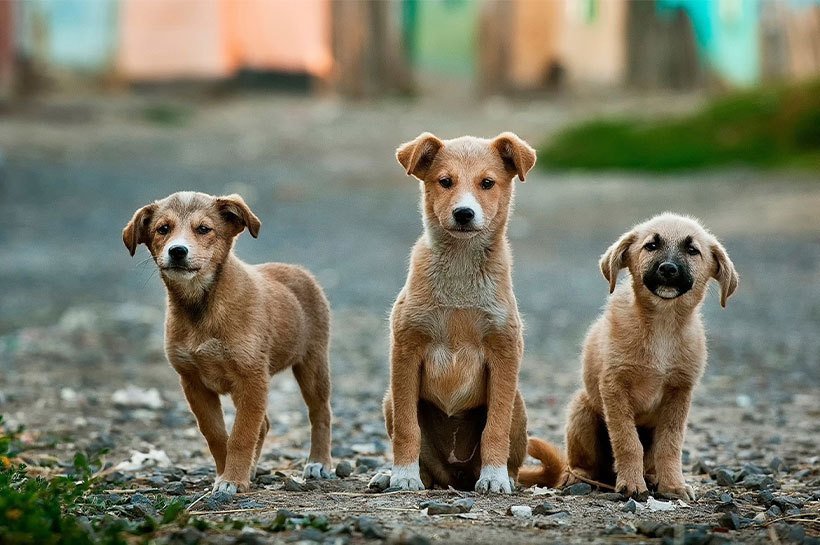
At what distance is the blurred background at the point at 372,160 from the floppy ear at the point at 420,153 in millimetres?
Answer: 2271

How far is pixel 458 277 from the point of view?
19.7ft

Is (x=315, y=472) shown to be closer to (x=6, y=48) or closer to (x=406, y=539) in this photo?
(x=406, y=539)

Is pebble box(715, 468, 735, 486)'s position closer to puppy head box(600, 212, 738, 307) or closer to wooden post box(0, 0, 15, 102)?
puppy head box(600, 212, 738, 307)

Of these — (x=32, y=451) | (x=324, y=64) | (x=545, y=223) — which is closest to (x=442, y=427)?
(x=32, y=451)

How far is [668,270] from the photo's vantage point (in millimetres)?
5812

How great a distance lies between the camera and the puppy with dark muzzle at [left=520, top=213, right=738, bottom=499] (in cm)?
590

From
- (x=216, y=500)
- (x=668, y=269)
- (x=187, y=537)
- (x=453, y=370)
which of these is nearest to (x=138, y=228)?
(x=216, y=500)

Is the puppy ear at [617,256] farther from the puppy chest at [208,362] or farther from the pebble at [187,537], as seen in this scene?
the pebble at [187,537]

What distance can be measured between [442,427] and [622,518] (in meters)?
1.18

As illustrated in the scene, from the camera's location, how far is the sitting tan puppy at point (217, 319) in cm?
592

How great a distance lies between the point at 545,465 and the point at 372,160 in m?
17.3

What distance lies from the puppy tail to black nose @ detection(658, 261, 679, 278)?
126 cm

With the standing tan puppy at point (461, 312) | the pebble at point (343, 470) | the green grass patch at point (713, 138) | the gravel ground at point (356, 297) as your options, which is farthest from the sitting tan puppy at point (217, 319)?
the green grass patch at point (713, 138)

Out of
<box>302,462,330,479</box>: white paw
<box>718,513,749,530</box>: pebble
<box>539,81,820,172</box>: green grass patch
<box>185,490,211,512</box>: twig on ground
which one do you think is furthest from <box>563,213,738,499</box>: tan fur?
<box>539,81,820,172</box>: green grass patch
